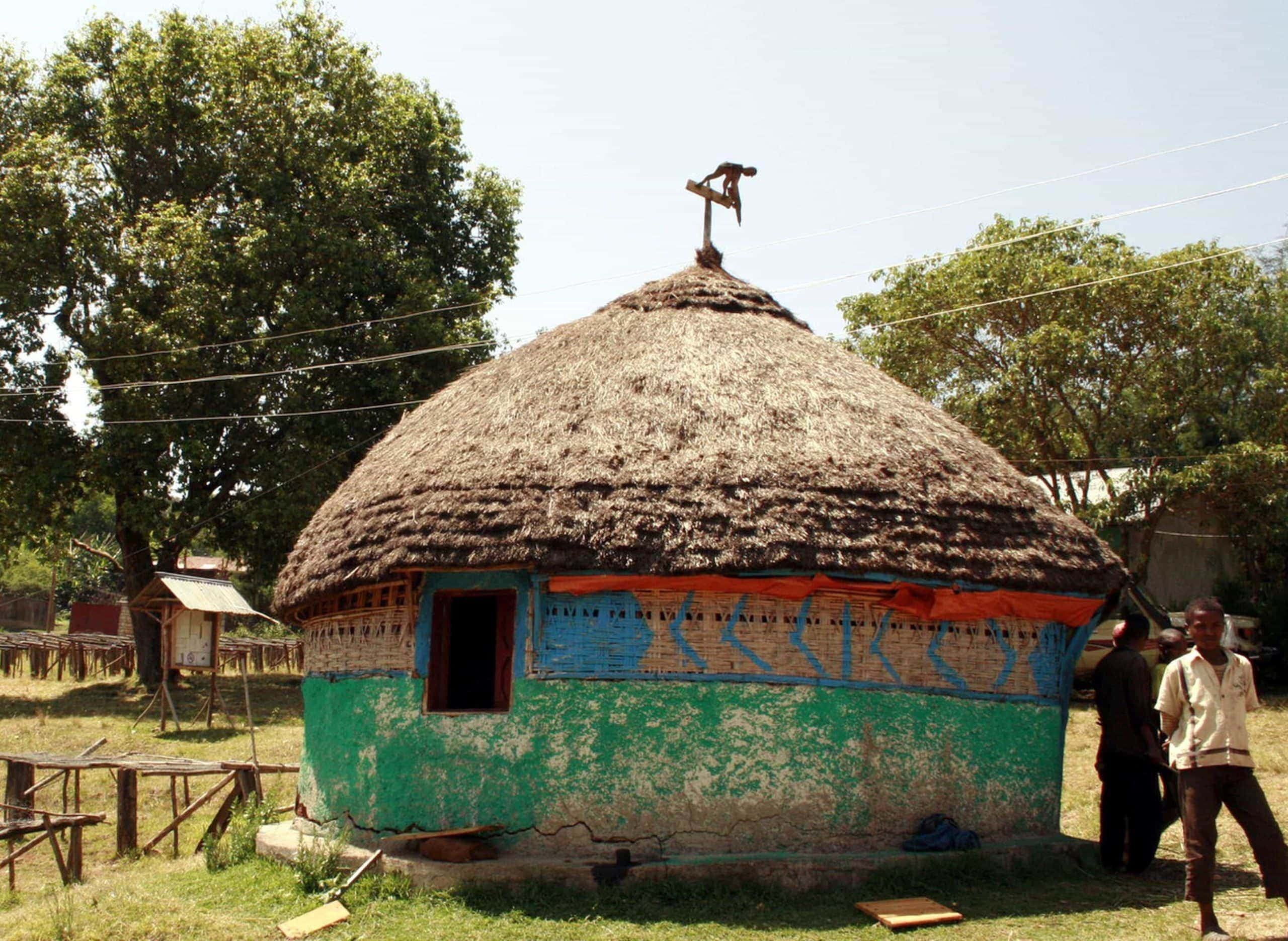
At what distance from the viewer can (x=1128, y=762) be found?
8.41 metres

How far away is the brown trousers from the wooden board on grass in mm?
1423

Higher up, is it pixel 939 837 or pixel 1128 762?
pixel 1128 762

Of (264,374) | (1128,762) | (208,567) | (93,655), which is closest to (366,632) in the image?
(1128,762)

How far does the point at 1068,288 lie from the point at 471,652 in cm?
1352

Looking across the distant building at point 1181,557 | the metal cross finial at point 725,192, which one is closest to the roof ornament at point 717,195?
the metal cross finial at point 725,192

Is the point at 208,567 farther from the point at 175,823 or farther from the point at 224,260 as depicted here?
the point at 175,823

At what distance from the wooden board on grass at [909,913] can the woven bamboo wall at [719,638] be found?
1.60 m

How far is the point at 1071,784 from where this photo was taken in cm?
1271

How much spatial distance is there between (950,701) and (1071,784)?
495cm

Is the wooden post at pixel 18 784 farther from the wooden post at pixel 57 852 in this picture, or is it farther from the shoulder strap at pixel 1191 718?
the shoulder strap at pixel 1191 718

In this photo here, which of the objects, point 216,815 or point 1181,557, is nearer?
point 216,815

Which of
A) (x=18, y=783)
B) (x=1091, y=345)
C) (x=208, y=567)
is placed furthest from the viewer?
(x=208, y=567)

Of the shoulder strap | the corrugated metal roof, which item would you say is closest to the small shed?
the corrugated metal roof

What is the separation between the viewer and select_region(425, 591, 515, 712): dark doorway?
29.2 ft
